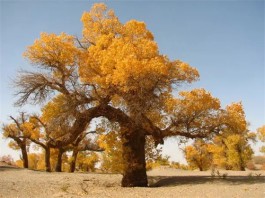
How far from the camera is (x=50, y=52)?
15695 millimetres

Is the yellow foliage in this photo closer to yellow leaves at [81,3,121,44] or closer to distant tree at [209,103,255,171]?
yellow leaves at [81,3,121,44]

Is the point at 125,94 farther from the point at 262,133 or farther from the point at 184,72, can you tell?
the point at 262,133

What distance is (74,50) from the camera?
16047mm

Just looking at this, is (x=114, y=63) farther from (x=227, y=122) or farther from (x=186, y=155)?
(x=186, y=155)

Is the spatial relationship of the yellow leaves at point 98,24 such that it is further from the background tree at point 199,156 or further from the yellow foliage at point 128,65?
the background tree at point 199,156

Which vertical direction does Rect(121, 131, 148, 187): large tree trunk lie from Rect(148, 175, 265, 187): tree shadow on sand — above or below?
above

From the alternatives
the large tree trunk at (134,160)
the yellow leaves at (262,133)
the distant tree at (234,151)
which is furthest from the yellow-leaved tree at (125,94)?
the yellow leaves at (262,133)

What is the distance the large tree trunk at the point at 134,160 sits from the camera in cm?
1570

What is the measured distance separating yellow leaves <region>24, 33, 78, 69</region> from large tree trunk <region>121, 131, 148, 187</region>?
5306 millimetres

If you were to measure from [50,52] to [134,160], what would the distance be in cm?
742

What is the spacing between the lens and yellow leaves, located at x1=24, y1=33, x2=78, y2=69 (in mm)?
15586

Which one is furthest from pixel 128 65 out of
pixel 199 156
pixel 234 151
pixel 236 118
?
pixel 199 156

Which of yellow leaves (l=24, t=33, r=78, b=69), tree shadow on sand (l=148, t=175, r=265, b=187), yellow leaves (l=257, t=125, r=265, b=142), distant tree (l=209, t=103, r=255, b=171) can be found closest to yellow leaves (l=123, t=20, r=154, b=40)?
yellow leaves (l=24, t=33, r=78, b=69)

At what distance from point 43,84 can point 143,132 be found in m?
6.05
